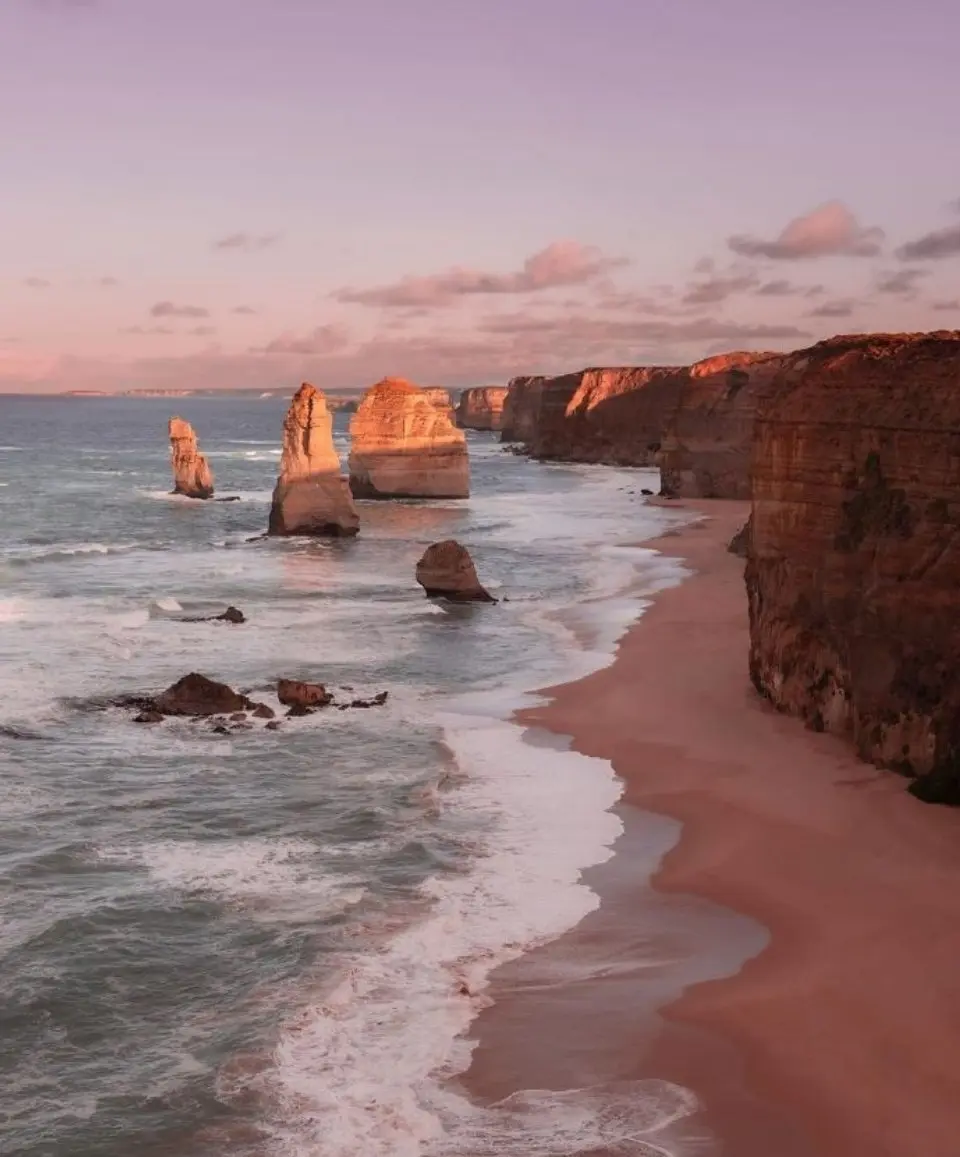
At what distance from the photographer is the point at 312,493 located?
6047 cm

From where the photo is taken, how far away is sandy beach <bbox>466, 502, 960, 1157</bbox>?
11.8m

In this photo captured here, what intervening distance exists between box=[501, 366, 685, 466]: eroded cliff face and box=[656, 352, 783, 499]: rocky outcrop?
31.2m

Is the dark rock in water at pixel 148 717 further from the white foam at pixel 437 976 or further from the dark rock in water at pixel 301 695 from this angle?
the white foam at pixel 437 976

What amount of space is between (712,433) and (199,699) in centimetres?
→ 6028

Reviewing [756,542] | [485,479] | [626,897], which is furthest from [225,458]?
[626,897]

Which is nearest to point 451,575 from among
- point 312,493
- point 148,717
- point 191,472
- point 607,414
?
point 148,717

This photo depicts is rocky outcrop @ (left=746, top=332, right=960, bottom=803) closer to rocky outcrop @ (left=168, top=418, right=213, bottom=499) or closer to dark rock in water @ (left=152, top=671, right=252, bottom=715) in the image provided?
dark rock in water @ (left=152, top=671, right=252, bottom=715)

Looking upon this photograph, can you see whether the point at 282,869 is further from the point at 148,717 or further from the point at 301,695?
the point at 301,695

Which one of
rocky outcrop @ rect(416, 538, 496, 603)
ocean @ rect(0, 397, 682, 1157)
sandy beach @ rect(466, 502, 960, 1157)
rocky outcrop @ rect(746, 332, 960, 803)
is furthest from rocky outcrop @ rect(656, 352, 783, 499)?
sandy beach @ rect(466, 502, 960, 1157)

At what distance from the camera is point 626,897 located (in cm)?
1714

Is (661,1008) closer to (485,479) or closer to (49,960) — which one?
(49,960)

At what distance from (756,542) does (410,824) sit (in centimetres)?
1029

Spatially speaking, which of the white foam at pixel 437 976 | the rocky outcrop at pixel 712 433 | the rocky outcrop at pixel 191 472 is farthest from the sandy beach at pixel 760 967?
the rocky outcrop at pixel 191 472

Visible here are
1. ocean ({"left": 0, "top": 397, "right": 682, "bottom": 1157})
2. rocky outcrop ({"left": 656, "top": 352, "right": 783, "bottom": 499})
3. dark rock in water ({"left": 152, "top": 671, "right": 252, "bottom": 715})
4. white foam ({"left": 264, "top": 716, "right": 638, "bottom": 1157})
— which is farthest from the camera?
rocky outcrop ({"left": 656, "top": 352, "right": 783, "bottom": 499})
